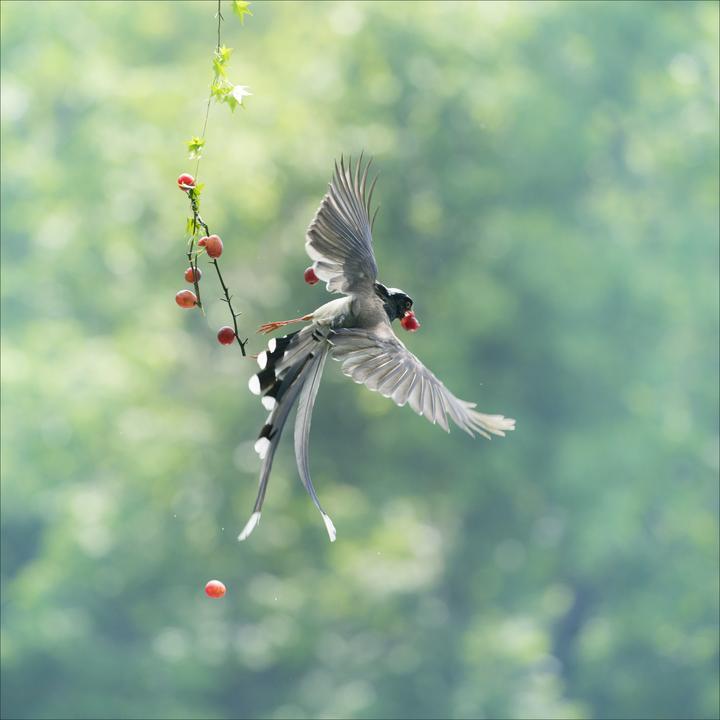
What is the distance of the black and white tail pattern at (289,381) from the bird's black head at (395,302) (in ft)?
0.42

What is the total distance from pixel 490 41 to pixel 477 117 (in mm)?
495

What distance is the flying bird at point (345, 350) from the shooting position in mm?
1796

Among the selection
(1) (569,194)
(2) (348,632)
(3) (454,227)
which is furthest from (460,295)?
(2) (348,632)

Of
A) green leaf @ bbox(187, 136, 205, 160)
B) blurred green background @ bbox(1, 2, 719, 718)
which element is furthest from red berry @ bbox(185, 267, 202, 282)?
blurred green background @ bbox(1, 2, 719, 718)

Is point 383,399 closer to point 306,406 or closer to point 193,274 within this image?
point 306,406

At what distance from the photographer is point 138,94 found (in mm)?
7082

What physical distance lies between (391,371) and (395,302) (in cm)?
17

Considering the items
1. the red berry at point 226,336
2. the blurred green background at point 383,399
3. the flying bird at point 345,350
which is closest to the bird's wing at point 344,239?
the flying bird at point 345,350

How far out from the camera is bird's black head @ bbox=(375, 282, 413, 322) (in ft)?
6.55

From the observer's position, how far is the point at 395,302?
6.56 ft

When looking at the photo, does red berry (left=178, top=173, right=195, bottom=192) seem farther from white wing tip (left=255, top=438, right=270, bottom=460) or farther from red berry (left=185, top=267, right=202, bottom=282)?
white wing tip (left=255, top=438, right=270, bottom=460)

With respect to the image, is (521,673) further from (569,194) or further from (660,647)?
(569,194)

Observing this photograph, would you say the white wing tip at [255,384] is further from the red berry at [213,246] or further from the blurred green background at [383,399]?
the blurred green background at [383,399]

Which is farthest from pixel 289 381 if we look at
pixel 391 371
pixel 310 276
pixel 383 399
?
pixel 383 399
